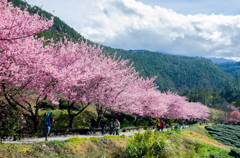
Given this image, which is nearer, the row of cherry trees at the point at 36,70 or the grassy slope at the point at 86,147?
the grassy slope at the point at 86,147

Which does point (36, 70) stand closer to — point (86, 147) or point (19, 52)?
point (19, 52)

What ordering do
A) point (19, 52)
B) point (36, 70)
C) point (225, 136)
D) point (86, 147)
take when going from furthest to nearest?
point (225, 136) → point (36, 70) → point (19, 52) → point (86, 147)

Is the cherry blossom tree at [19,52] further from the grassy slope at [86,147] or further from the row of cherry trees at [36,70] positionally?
the grassy slope at [86,147]

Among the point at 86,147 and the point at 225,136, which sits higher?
the point at 86,147

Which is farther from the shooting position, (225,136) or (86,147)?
(225,136)

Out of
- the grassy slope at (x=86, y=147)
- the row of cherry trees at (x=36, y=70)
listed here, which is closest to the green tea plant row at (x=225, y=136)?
the row of cherry trees at (x=36, y=70)

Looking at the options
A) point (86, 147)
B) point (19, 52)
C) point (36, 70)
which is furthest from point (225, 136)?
point (19, 52)

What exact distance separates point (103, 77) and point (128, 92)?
5.98 m

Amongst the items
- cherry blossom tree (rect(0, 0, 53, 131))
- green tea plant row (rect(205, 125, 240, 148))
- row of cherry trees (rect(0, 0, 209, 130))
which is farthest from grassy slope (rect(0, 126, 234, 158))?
green tea plant row (rect(205, 125, 240, 148))

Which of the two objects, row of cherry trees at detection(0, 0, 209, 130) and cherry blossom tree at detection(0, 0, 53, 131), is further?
row of cherry trees at detection(0, 0, 209, 130)

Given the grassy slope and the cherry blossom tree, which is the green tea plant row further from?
the cherry blossom tree

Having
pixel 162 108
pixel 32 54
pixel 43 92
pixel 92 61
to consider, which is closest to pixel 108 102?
pixel 92 61

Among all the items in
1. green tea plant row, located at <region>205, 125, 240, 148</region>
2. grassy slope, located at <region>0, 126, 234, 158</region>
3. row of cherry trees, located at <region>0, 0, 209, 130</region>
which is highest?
row of cherry trees, located at <region>0, 0, 209, 130</region>

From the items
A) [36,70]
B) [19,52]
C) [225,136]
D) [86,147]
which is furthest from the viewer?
[225,136]
